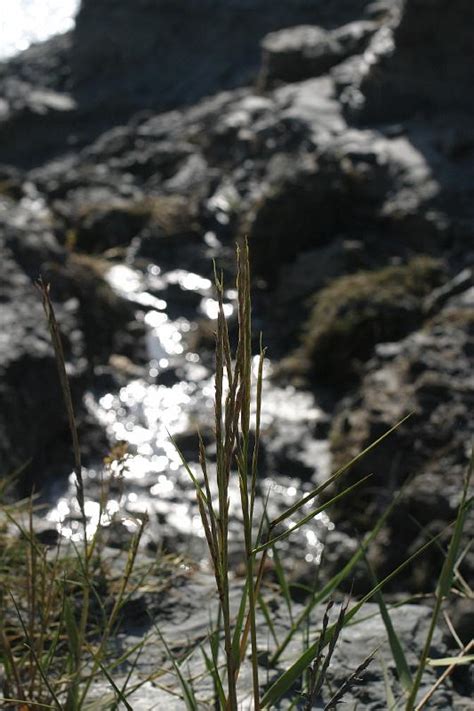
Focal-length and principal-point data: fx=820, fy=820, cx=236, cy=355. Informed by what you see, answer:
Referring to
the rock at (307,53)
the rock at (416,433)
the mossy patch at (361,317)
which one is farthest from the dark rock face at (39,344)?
the rock at (307,53)

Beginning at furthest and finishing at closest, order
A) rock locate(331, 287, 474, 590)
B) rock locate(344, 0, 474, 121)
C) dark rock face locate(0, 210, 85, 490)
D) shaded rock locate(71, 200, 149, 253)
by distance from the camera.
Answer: rock locate(344, 0, 474, 121) < shaded rock locate(71, 200, 149, 253) < dark rock face locate(0, 210, 85, 490) < rock locate(331, 287, 474, 590)

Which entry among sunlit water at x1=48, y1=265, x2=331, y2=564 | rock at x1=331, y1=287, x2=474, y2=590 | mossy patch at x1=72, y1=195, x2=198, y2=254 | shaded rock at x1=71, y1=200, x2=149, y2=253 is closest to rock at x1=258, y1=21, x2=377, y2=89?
mossy patch at x1=72, y1=195, x2=198, y2=254

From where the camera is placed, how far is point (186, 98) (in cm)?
1528

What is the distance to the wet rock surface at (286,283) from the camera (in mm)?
4719

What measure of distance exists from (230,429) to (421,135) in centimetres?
909

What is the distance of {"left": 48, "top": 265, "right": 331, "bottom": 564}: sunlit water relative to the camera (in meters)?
5.11

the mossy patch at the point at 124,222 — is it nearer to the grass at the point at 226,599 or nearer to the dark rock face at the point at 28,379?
the dark rock face at the point at 28,379

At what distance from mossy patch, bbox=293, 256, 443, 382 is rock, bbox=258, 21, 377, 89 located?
640 centimetres

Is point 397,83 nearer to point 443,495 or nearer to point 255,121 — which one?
point 255,121

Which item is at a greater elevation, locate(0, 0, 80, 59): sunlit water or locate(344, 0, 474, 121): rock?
locate(0, 0, 80, 59): sunlit water

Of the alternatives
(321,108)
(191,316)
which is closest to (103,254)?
(191,316)

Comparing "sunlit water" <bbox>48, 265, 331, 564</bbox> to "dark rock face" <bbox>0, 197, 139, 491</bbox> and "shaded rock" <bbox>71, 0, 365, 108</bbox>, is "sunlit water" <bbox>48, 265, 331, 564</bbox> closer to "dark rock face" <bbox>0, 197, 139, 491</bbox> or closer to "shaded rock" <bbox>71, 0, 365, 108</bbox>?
"dark rock face" <bbox>0, 197, 139, 491</bbox>

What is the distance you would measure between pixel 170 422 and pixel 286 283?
7.43 feet

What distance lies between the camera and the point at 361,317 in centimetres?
651
